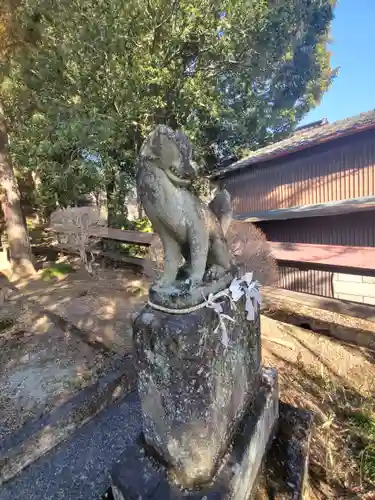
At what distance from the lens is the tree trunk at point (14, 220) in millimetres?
9438

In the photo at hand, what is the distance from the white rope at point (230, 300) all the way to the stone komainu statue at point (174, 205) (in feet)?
0.43

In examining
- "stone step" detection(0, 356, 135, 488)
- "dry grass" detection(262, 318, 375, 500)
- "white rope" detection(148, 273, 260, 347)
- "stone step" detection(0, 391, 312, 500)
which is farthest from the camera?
"stone step" detection(0, 356, 135, 488)

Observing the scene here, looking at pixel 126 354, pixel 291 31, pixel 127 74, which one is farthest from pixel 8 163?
pixel 291 31

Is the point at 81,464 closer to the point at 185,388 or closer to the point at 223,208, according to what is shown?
the point at 185,388

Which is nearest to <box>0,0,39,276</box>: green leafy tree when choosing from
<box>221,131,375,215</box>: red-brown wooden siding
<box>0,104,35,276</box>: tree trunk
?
<box>0,104,35,276</box>: tree trunk

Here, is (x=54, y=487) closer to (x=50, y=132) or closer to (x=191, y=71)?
(x=50, y=132)

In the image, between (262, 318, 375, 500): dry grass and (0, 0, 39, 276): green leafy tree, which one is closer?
(262, 318, 375, 500): dry grass

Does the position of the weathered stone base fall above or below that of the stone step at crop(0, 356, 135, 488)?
above

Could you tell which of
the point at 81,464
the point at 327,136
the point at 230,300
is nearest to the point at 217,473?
the point at 230,300

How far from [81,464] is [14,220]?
902 cm

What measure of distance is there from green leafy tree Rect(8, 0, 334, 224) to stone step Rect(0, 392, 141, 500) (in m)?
7.13

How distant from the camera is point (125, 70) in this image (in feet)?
31.3

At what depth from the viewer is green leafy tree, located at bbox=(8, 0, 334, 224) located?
8.71 meters

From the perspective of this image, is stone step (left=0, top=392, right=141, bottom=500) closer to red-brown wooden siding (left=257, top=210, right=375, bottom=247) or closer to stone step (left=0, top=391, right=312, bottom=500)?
stone step (left=0, top=391, right=312, bottom=500)
